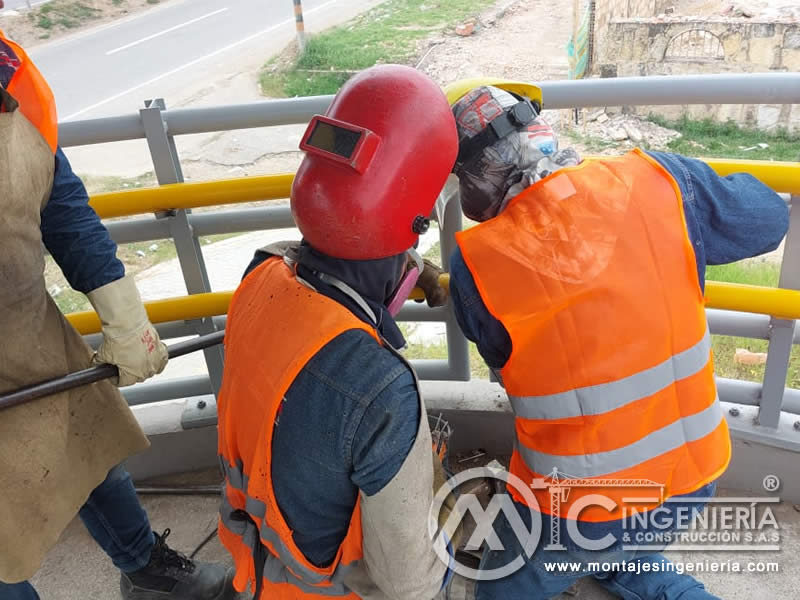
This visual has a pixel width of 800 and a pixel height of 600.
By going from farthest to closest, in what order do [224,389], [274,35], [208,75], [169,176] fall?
1. [274,35]
2. [208,75]
3. [169,176]
4. [224,389]

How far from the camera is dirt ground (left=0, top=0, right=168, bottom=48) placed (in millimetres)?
16188

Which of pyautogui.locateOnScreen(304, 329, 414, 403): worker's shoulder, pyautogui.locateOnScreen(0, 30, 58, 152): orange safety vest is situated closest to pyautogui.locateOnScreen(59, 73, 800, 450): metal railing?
pyautogui.locateOnScreen(0, 30, 58, 152): orange safety vest

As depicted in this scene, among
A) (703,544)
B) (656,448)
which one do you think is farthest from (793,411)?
(656,448)

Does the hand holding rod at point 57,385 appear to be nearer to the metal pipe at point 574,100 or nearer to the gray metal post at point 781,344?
the metal pipe at point 574,100

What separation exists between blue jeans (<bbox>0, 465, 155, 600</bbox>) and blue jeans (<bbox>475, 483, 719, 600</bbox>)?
3.50ft

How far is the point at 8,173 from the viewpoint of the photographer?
1.62 meters

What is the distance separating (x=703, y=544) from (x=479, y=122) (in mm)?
1633

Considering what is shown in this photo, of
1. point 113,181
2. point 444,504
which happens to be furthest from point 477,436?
point 113,181

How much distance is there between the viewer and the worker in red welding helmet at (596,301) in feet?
4.96

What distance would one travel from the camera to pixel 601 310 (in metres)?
1.51

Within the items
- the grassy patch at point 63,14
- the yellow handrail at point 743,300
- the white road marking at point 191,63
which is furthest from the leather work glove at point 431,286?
the grassy patch at point 63,14

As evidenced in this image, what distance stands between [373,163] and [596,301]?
1.79 feet

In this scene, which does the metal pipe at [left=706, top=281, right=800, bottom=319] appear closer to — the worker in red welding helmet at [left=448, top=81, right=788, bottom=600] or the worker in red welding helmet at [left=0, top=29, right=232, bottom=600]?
the worker in red welding helmet at [left=448, top=81, right=788, bottom=600]

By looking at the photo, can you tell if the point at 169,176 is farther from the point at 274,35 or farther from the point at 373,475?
the point at 274,35
